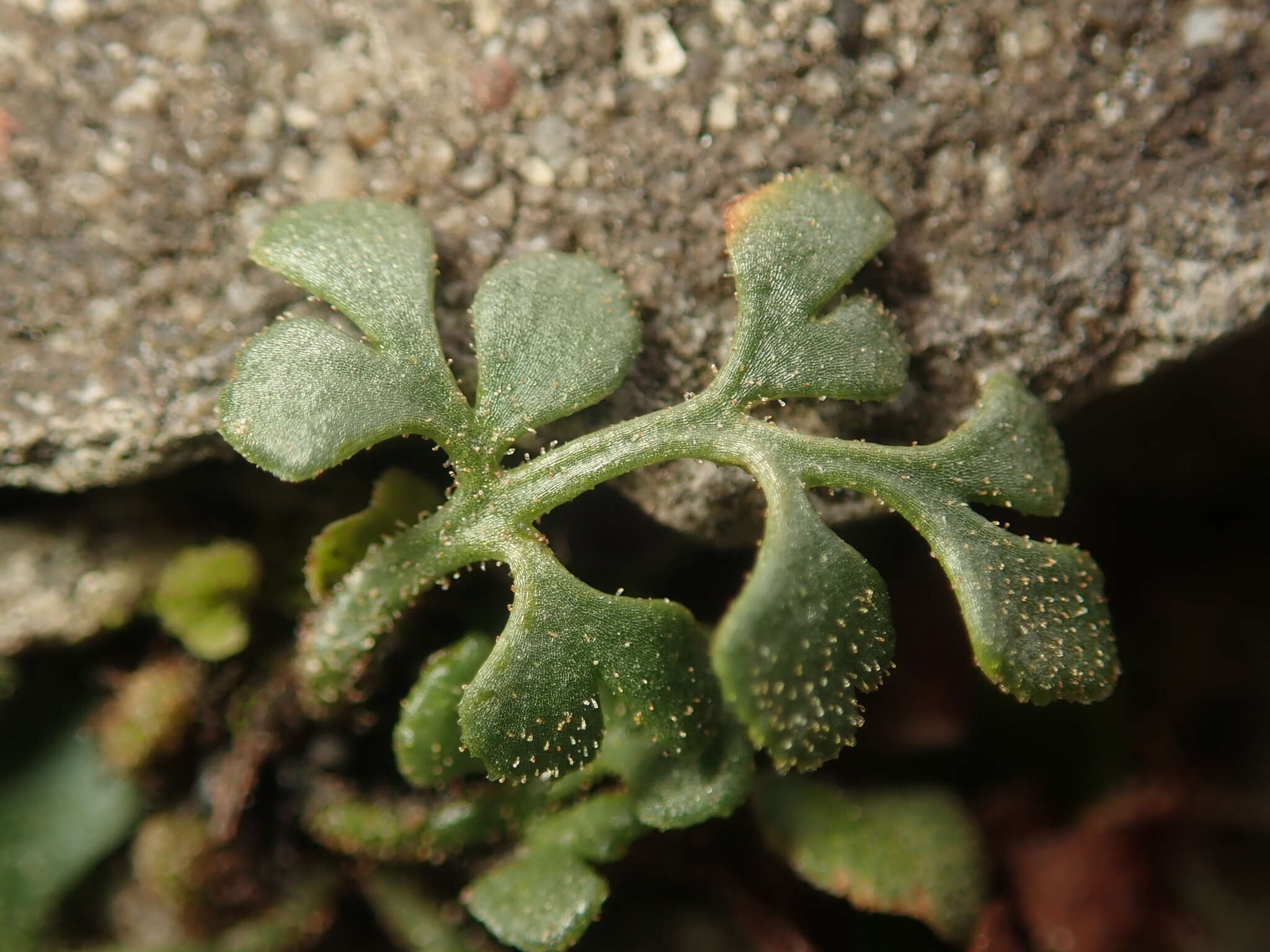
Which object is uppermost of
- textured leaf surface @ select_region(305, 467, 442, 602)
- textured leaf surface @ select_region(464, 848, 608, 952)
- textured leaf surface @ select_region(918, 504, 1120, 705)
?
textured leaf surface @ select_region(918, 504, 1120, 705)

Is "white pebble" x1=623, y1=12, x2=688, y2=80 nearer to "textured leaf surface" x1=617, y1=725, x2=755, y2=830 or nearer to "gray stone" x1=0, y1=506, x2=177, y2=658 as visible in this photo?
"textured leaf surface" x1=617, y1=725, x2=755, y2=830

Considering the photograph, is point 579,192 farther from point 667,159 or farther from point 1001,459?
point 1001,459

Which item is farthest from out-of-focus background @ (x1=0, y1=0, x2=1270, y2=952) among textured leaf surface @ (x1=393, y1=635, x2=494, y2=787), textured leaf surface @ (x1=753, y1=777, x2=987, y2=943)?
textured leaf surface @ (x1=753, y1=777, x2=987, y2=943)

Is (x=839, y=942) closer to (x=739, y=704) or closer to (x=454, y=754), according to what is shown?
(x=454, y=754)

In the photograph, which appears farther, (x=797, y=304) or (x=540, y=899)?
(x=540, y=899)

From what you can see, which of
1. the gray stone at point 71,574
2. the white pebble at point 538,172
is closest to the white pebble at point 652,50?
the white pebble at point 538,172

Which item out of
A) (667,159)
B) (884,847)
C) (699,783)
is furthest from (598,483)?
(884,847)

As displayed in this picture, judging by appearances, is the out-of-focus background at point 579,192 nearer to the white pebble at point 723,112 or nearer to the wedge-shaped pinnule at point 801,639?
the white pebble at point 723,112
